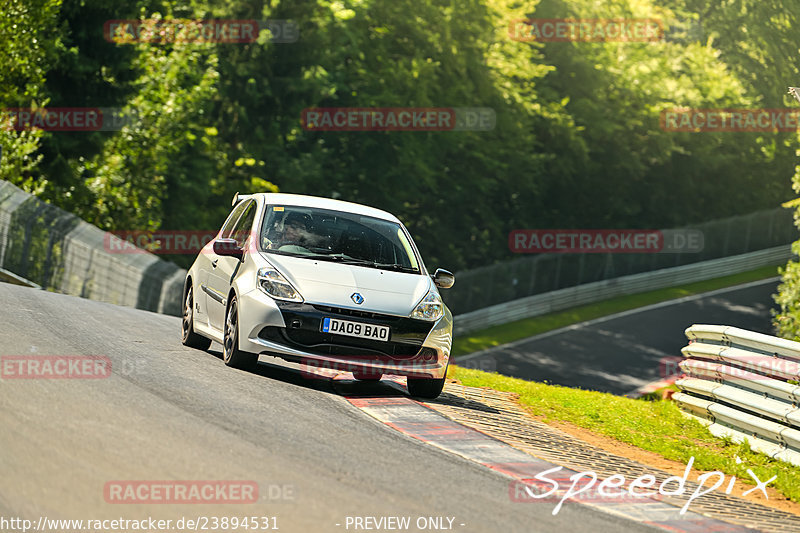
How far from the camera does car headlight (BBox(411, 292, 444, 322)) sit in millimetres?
10336

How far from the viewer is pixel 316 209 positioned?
1143 cm

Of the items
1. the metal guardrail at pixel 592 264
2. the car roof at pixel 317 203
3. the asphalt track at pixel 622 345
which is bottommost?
the asphalt track at pixel 622 345

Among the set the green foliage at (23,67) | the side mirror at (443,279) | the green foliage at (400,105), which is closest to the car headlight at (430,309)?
the side mirror at (443,279)

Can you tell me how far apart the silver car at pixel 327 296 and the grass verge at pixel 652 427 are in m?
1.86

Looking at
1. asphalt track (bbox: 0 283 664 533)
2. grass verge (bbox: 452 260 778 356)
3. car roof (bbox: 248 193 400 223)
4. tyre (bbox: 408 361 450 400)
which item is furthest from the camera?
grass verge (bbox: 452 260 778 356)

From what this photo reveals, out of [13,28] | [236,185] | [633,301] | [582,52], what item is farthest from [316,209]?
[582,52]

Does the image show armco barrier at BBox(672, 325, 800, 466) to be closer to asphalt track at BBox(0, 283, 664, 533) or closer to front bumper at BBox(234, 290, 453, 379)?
front bumper at BBox(234, 290, 453, 379)

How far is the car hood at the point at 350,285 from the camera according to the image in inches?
396

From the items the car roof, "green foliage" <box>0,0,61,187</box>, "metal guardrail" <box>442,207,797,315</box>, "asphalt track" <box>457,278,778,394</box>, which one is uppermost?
"green foliage" <box>0,0,61,187</box>

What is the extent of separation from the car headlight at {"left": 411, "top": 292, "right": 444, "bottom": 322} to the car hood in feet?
0.18

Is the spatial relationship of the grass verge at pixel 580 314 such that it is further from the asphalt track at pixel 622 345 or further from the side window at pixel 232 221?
the side window at pixel 232 221

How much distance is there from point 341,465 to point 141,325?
740 centimetres

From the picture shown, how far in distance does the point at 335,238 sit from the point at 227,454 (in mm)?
4384

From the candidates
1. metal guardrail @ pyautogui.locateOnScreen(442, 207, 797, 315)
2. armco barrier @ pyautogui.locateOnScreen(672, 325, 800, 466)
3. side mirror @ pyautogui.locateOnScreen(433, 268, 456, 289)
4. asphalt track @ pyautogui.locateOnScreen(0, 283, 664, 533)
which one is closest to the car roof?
side mirror @ pyautogui.locateOnScreen(433, 268, 456, 289)
